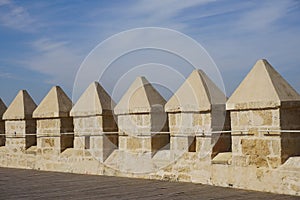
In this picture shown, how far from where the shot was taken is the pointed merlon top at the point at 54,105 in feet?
31.0

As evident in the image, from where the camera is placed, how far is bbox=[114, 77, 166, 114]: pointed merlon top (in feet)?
25.7

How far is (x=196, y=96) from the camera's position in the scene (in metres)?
7.25

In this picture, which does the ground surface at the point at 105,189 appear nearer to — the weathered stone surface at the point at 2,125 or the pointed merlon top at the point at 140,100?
the pointed merlon top at the point at 140,100

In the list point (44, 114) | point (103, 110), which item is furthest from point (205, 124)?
point (44, 114)

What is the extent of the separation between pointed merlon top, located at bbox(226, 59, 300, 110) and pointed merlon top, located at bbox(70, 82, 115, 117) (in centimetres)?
277

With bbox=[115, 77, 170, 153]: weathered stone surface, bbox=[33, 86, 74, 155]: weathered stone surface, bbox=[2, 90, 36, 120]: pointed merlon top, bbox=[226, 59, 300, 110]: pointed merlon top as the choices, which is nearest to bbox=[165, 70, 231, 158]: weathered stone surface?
bbox=[115, 77, 170, 153]: weathered stone surface

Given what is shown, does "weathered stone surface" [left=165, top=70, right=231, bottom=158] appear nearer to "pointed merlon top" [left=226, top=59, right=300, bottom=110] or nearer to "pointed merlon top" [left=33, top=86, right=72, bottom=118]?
"pointed merlon top" [left=226, top=59, right=300, bottom=110]

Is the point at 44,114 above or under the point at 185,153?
above

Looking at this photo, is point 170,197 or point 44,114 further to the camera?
point 44,114

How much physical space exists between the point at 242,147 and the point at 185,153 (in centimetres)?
116

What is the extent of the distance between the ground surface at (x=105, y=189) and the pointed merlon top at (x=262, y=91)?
44.5 inches

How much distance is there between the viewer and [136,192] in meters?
6.33

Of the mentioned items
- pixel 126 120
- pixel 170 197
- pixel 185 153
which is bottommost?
pixel 170 197

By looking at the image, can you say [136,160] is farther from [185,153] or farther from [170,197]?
[170,197]
